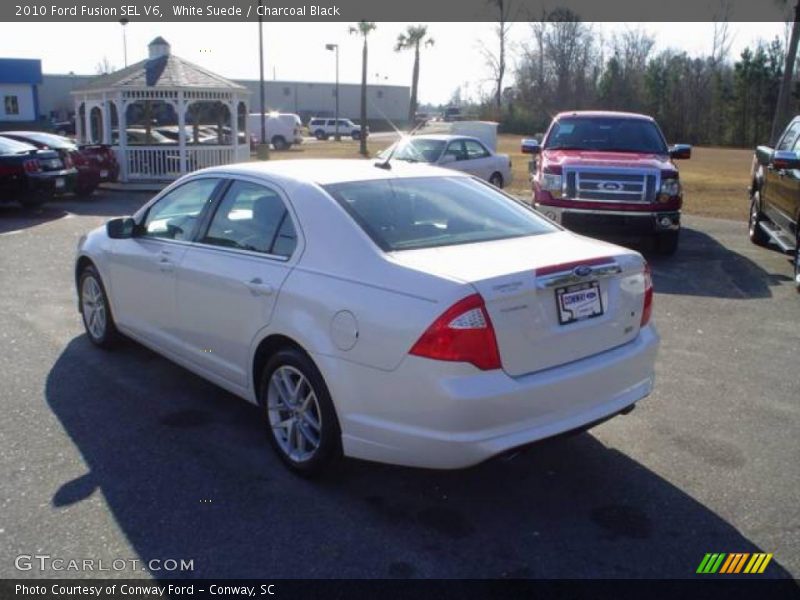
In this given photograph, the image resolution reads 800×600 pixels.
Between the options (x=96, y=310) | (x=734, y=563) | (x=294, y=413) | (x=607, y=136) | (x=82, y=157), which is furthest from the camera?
(x=82, y=157)

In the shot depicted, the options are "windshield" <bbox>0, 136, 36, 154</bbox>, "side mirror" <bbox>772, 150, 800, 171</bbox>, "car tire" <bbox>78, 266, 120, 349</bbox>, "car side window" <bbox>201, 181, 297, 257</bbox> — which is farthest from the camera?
"windshield" <bbox>0, 136, 36, 154</bbox>

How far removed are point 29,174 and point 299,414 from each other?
523 inches

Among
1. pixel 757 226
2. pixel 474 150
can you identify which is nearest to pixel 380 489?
pixel 757 226

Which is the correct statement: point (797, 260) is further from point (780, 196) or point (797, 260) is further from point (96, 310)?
point (96, 310)

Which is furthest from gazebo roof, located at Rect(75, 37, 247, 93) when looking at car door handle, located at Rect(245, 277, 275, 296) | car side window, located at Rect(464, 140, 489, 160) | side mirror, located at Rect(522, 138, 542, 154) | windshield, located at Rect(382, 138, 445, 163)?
car door handle, located at Rect(245, 277, 275, 296)

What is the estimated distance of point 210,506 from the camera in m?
3.83

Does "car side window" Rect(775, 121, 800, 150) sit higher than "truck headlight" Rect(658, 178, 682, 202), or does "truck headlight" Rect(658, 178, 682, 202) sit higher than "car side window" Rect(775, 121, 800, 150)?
"car side window" Rect(775, 121, 800, 150)

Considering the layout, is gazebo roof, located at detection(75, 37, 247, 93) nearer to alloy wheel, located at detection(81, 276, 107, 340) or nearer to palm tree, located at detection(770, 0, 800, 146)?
alloy wheel, located at detection(81, 276, 107, 340)

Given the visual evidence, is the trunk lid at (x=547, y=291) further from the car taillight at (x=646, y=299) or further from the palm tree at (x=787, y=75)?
the palm tree at (x=787, y=75)

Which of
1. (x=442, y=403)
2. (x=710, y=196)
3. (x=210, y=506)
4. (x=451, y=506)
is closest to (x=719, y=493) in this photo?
(x=451, y=506)

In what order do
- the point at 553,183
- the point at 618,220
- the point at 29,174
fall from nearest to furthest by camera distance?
the point at 618,220, the point at 553,183, the point at 29,174

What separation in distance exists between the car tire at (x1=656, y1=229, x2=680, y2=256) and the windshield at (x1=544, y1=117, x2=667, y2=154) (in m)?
1.41

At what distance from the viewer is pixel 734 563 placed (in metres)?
3.38

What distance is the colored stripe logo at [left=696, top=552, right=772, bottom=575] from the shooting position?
333 centimetres
